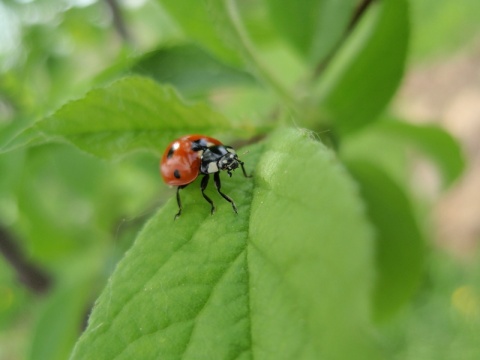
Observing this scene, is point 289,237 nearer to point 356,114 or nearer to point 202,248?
point 202,248

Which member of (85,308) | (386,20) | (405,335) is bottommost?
(405,335)

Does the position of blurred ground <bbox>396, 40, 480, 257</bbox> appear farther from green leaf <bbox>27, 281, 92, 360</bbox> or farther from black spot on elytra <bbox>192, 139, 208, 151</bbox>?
black spot on elytra <bbox>192, 139, 208, 151</bbox>

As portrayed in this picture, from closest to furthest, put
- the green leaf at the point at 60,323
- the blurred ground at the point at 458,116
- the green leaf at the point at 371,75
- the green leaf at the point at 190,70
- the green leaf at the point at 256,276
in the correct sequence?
the green leaf at the point at 256,276 < the green leaf at the point at 371,75 < the green leaf at the point at 190,70 < the green leaf at the point at 60,323 < the blurred ground at the point at 458,116

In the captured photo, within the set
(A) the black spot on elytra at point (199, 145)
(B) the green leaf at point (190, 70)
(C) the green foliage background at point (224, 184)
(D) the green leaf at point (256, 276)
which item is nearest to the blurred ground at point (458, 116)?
(C) the green foliage background at point (224, 184)

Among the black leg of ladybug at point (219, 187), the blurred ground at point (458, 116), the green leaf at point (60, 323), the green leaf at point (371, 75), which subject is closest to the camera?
the black leg of ladybug at point (219, 187)

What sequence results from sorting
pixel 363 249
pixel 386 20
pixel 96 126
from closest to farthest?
pixel 363 249 < pixel 96 126 < pixel 386 20

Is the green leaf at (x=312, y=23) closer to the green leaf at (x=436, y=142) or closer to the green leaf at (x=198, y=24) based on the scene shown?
the green leaf at (x=198, y=24)

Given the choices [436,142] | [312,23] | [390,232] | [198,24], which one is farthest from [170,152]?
[436,142]

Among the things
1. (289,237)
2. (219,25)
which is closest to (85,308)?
(219,25)
